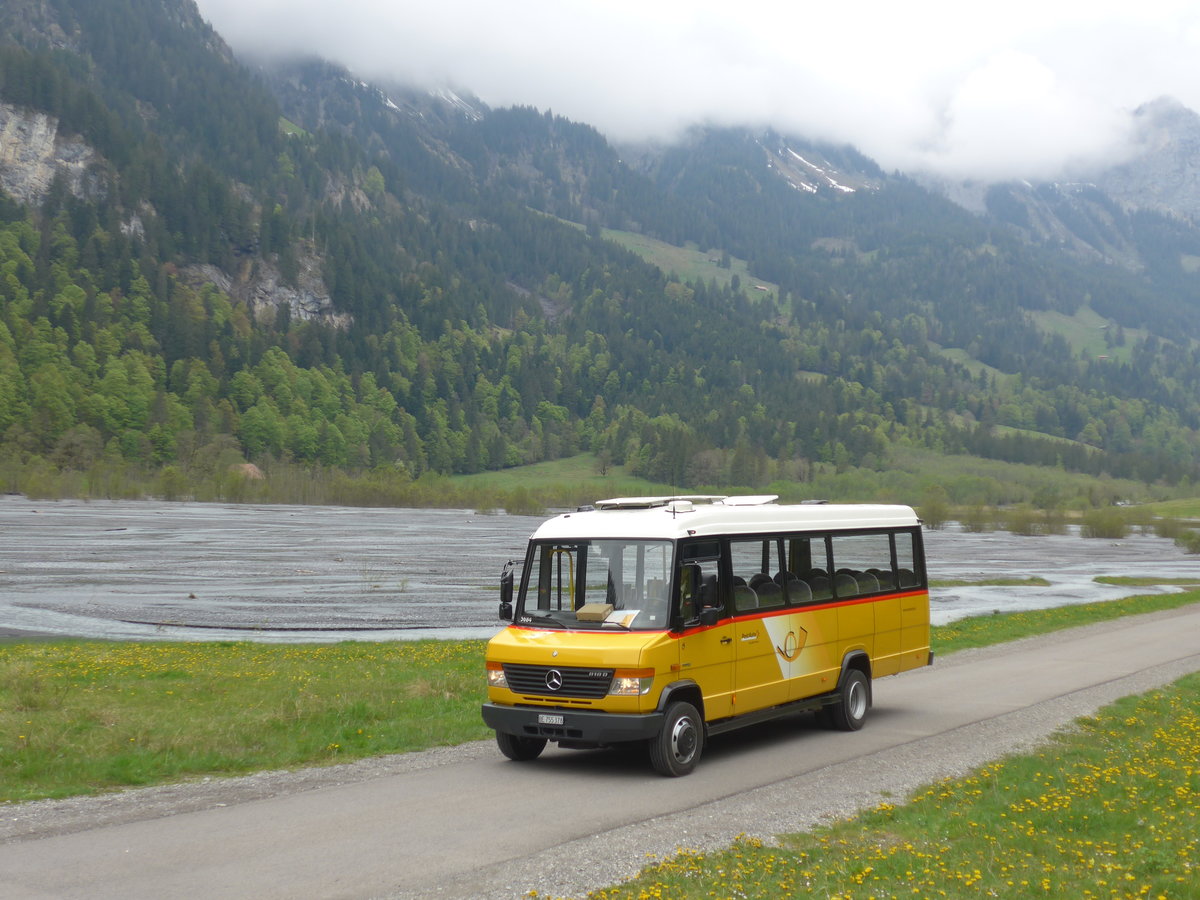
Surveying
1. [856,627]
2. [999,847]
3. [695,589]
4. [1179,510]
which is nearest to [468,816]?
[695,589]

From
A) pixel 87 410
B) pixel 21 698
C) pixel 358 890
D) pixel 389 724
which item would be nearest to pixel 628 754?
pixel 389 724

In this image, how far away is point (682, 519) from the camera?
1452 centimetres

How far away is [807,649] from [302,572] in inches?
1957

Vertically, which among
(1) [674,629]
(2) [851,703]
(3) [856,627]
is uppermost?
(1) [674,629]

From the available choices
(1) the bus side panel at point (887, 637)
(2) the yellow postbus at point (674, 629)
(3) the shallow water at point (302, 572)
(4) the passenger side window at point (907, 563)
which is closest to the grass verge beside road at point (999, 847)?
(2) the yellow postbus at point (674, 629)

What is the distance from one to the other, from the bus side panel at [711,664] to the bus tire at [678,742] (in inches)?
11.4

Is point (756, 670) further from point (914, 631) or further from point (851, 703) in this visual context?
point (914, 631)

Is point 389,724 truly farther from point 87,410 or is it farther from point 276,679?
point 87,410

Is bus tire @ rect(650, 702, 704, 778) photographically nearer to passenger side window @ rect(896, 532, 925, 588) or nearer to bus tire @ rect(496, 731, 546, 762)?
bus tire @ rect(496, 731, 546, 762)

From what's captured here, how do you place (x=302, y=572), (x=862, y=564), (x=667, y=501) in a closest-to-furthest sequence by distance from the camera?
(x=667, y=501) → (x=862, y=564) → (x=302, y=572)

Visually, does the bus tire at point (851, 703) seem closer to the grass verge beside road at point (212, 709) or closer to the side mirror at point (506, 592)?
the grass verge beside road at point (212, 709)

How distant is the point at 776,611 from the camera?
15812 millimetres

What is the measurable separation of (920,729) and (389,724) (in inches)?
319

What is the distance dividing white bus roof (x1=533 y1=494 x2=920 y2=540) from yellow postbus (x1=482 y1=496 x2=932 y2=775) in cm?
3
